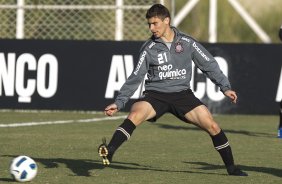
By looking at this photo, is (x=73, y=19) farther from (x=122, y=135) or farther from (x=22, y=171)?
(x=22, y=171)

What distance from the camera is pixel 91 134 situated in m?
16.5

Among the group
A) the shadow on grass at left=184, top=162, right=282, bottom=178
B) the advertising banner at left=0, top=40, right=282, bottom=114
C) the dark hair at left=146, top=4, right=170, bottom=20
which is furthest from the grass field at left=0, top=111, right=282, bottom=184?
the dark hair at left=146, top=4, right=170, bottom=20

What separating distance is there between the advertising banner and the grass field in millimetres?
274

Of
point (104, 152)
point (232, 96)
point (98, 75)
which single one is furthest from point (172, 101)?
point (98, 75)

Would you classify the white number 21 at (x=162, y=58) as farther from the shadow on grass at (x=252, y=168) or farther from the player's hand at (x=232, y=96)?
the shadow on grass at (x=252, y=168)

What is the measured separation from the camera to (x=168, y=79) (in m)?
11.4

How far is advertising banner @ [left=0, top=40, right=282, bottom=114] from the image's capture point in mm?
20047

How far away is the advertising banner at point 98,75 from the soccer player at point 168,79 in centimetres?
856

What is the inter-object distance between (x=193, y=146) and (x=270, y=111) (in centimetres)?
558

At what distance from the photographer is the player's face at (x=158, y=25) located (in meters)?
11.2

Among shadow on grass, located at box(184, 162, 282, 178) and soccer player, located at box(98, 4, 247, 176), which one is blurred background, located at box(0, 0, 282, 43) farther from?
soccer player, located at box(98, 4, 247, 176)

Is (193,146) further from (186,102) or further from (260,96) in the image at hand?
(260,96)

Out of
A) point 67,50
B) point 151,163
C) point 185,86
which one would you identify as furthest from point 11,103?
point 185,86

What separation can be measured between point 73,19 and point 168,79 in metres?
11.3
